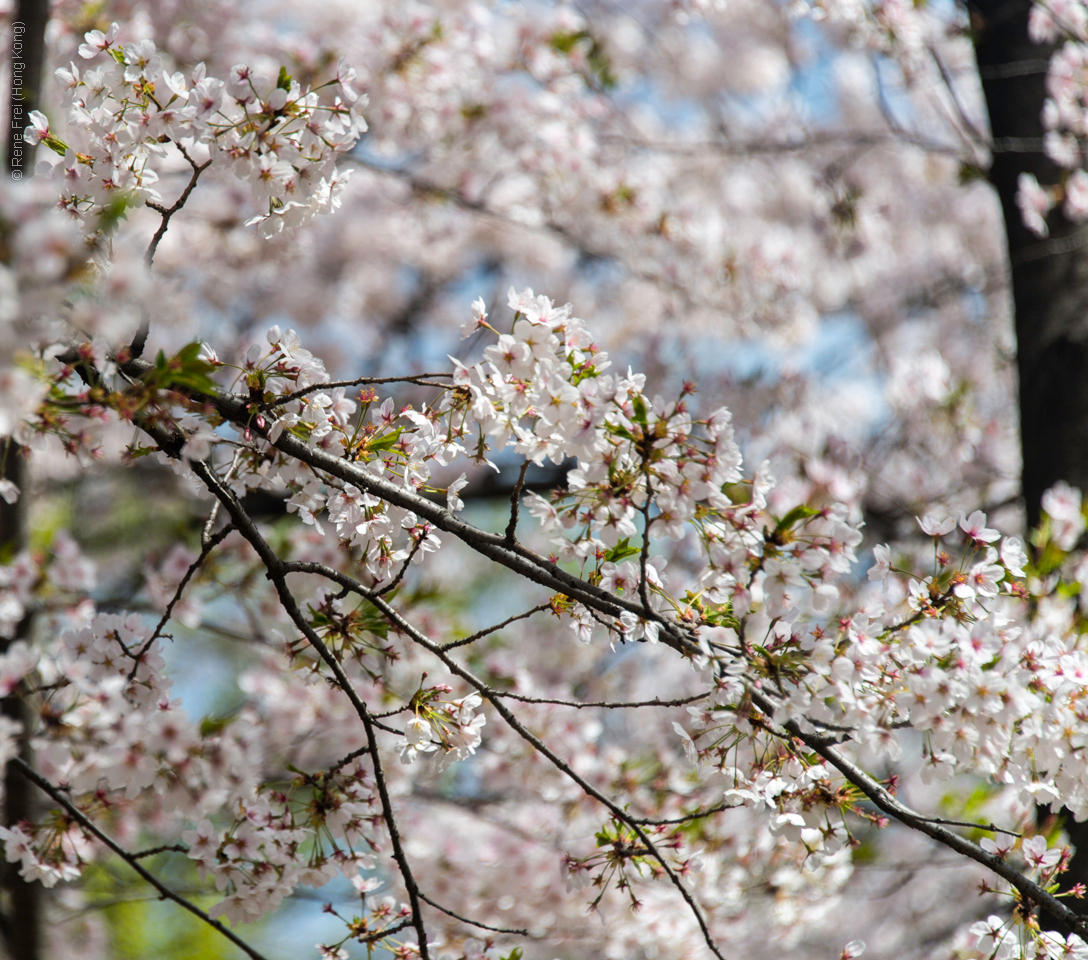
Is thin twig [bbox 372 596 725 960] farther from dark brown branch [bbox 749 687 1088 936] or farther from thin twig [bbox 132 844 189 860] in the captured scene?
thin twig [bbox 132 844 189 860]

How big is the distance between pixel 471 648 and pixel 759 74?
6526mm

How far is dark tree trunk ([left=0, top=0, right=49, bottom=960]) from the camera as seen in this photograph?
8.08 feet

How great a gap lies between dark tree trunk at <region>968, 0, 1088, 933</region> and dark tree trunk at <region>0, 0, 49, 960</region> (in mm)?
2747

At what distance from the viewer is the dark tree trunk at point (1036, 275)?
9.23 feet

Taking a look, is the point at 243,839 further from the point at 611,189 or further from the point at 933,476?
the point at 933,476

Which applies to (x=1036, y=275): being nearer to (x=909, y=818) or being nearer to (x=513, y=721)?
(x=909, y=818)

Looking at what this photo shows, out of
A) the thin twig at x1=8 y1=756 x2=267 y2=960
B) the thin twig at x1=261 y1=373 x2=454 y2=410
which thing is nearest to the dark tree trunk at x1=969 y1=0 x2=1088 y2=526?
the thin twig at x1=261 y1=373 x2=454 y2=410

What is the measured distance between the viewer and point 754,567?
4.19 ft

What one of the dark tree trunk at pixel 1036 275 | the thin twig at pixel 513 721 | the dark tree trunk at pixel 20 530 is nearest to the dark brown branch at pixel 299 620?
the thin twig at pixel 513 721

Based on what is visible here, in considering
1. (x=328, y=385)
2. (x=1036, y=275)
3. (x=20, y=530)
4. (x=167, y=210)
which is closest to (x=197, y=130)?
(x=167, y=210)

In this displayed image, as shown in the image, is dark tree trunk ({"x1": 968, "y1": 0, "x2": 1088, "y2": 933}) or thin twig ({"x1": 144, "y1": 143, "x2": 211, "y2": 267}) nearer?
thin twig ({"x1": 144, "y1": 143, "x2": 211, "y2": 267})

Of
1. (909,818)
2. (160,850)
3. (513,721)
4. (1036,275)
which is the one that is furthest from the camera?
(1036,275)

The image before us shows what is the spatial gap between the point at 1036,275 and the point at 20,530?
3444 mm

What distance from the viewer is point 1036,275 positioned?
10.2ft
